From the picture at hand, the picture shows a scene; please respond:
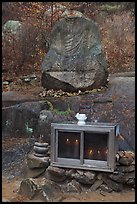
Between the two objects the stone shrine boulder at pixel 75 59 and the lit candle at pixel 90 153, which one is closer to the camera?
the lit candle at pixel 90 153

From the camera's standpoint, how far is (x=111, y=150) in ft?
15.7

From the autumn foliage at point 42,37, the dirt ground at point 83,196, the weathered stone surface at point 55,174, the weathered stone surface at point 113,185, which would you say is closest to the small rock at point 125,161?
the weathered stone surface at point 113,185

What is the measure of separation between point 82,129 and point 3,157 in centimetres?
207

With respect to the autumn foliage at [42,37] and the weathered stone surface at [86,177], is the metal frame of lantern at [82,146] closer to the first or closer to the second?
the weathered stone surface at [86,177]

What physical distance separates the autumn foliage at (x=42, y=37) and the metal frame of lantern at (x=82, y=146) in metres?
6.05

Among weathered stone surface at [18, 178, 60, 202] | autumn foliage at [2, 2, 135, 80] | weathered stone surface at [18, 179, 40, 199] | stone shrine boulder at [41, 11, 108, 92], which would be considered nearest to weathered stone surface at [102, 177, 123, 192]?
weathered stone surface at [18, 178, 60, 202]

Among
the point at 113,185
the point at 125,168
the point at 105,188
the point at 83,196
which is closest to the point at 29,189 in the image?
the point at 83,196

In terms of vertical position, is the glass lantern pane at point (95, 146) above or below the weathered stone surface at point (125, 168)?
above

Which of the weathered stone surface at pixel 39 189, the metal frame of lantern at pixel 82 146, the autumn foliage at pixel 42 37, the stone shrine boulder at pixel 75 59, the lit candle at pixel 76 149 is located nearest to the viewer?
the weathered stone surface at pixel 39 189

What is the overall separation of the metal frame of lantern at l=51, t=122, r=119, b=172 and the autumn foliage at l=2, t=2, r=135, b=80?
6.05 meters

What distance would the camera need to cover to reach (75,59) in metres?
7.98

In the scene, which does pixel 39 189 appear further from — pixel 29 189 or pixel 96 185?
pixel 96 185

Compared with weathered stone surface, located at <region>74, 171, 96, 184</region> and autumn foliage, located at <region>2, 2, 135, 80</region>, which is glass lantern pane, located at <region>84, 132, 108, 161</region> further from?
autumn foliage, located at <region>2, 2, 135, 80</region>

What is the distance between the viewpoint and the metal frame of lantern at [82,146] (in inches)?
188
